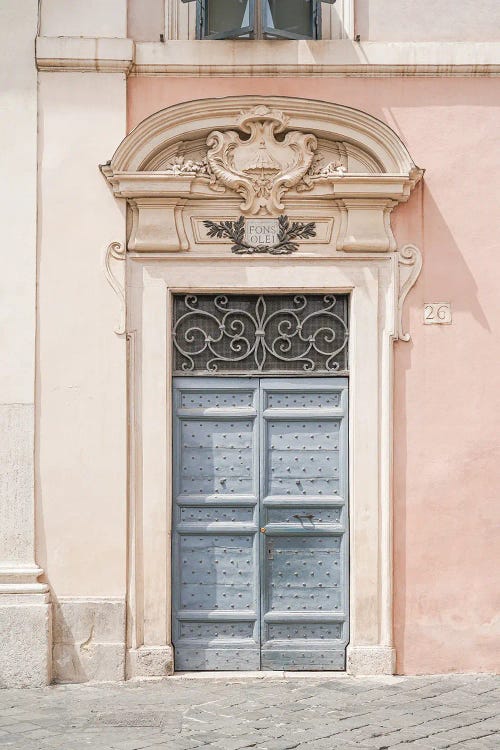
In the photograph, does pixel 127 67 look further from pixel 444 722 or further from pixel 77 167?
pixel 444 722

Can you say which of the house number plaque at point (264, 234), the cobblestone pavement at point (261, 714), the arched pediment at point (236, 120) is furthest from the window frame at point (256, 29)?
the cobblestone pavement at point (261, 714)

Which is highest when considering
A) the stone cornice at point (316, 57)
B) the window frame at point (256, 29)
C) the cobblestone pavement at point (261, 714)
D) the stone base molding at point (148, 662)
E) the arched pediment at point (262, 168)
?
the window frame at point (256, 29)

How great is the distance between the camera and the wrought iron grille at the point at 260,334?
8.12m

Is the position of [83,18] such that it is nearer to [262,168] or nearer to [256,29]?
[256,29]

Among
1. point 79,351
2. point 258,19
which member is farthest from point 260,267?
point 258,19

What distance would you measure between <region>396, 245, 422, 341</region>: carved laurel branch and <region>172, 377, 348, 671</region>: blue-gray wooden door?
0.69 metres

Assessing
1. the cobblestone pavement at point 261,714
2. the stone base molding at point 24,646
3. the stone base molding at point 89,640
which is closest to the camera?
the cobblestone pavement at point 261,714

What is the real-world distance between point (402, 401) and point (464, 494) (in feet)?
2.76

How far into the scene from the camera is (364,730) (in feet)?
21.9

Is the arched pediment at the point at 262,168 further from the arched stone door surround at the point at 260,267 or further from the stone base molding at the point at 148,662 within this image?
the stone base molding at the point at 148,662

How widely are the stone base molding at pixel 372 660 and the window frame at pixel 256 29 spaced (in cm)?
460

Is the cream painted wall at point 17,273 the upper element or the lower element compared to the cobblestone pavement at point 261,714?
upper

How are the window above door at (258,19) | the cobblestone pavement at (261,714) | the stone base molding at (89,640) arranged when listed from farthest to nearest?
the window above door at (258,19), the stone base molding at (89,640), the cobblestone pavement at (261,714)

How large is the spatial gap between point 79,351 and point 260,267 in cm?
150
